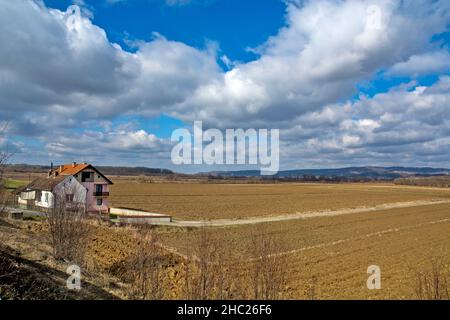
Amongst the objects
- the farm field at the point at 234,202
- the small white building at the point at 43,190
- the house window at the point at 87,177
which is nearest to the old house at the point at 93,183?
the house window at the point at 87,177

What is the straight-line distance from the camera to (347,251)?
2817 centimetres

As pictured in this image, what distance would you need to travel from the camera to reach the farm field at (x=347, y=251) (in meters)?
18.0

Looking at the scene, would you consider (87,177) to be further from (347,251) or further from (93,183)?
(347,251)

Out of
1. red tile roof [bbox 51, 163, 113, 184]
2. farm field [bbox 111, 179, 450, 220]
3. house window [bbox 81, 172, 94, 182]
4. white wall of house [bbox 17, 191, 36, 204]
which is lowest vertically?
farm field [bbox 111, 179, 450, 220]

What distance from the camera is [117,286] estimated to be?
14516mm

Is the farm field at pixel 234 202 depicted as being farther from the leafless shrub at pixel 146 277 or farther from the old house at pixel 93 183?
the leafless shrub at pixel 146 277

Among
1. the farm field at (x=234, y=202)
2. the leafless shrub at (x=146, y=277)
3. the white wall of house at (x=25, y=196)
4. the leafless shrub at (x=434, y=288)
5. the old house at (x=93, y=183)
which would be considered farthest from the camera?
the farm field at (x=234, y=202)

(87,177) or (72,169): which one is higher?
(72,169)

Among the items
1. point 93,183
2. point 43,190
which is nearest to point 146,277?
Result: point 93,183

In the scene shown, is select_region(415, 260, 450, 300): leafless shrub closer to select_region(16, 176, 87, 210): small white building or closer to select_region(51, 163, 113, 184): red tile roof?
select_region(16, 176, 87, 210): small white building

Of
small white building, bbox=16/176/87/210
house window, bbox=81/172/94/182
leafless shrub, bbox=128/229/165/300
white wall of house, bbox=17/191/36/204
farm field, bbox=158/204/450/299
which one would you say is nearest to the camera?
leafless shrub, bbox=128/229/165/300

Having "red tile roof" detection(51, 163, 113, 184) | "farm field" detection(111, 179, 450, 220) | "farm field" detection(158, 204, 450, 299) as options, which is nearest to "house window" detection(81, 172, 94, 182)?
"red tile roof" detection(51, 163, 113, 184)

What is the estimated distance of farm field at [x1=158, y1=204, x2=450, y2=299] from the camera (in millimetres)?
17984
